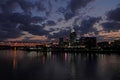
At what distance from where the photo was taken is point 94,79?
135 ft

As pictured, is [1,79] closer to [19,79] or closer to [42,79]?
[19,79]

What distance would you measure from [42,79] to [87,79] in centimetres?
860

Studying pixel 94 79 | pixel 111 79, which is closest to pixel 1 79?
pixel 94 79

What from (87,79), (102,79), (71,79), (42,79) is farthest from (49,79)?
(102,79)

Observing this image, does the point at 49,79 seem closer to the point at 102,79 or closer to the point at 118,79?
the point at 102,79

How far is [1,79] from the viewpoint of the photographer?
4225 centimetres

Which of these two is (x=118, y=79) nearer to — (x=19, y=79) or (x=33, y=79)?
(x=33, y=79)

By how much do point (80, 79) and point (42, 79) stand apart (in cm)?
728

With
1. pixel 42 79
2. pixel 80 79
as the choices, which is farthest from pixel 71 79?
pixel 42 79

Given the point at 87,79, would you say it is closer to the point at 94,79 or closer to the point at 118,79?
the point at 94,79

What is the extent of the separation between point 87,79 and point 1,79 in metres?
16.5

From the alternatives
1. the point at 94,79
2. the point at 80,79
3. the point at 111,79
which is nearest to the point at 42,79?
the point at 80,79

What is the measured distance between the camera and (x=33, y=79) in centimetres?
4222

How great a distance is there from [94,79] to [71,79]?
4.31 meters
